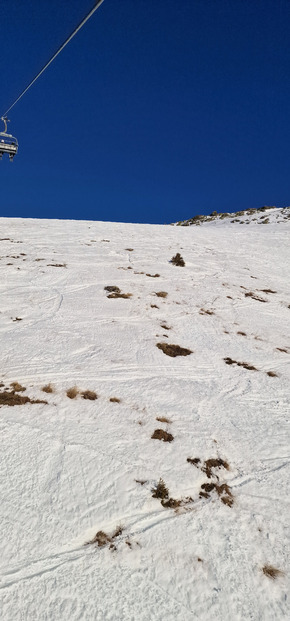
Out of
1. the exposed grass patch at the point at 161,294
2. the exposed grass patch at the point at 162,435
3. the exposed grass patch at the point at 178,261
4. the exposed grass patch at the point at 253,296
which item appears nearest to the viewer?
the exposed grass patch at the point at 162,435

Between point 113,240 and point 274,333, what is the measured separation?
556 inches

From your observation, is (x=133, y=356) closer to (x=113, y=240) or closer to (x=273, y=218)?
(x=113, y=240)

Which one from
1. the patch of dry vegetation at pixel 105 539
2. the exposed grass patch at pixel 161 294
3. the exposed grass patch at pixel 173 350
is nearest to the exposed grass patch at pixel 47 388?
the patch of dry vegetation at pixel 105 539

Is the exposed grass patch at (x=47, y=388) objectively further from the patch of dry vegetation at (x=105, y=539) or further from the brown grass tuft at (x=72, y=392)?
the patch of dry vegetation at (x=105, y=539)

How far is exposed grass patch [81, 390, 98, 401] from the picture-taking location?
612 cm

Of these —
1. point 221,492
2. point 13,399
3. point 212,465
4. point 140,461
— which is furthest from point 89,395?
point 221,492

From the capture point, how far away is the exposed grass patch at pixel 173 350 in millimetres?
8406

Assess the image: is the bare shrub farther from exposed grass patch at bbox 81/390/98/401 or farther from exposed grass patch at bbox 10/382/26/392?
exposed grass patch at bbox 10/382/26/392

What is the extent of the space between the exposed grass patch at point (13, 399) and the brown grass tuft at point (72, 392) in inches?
19.8

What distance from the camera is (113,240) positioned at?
70.4ft

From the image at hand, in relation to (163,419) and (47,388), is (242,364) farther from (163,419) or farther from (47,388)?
(47,388)

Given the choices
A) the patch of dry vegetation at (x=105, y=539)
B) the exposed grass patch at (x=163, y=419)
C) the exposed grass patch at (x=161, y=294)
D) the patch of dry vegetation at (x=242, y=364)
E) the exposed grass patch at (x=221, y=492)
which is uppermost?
the exposed grass patch at (x=161, y=294)

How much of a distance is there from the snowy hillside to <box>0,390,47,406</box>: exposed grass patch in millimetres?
36

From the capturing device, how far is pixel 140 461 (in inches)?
188
